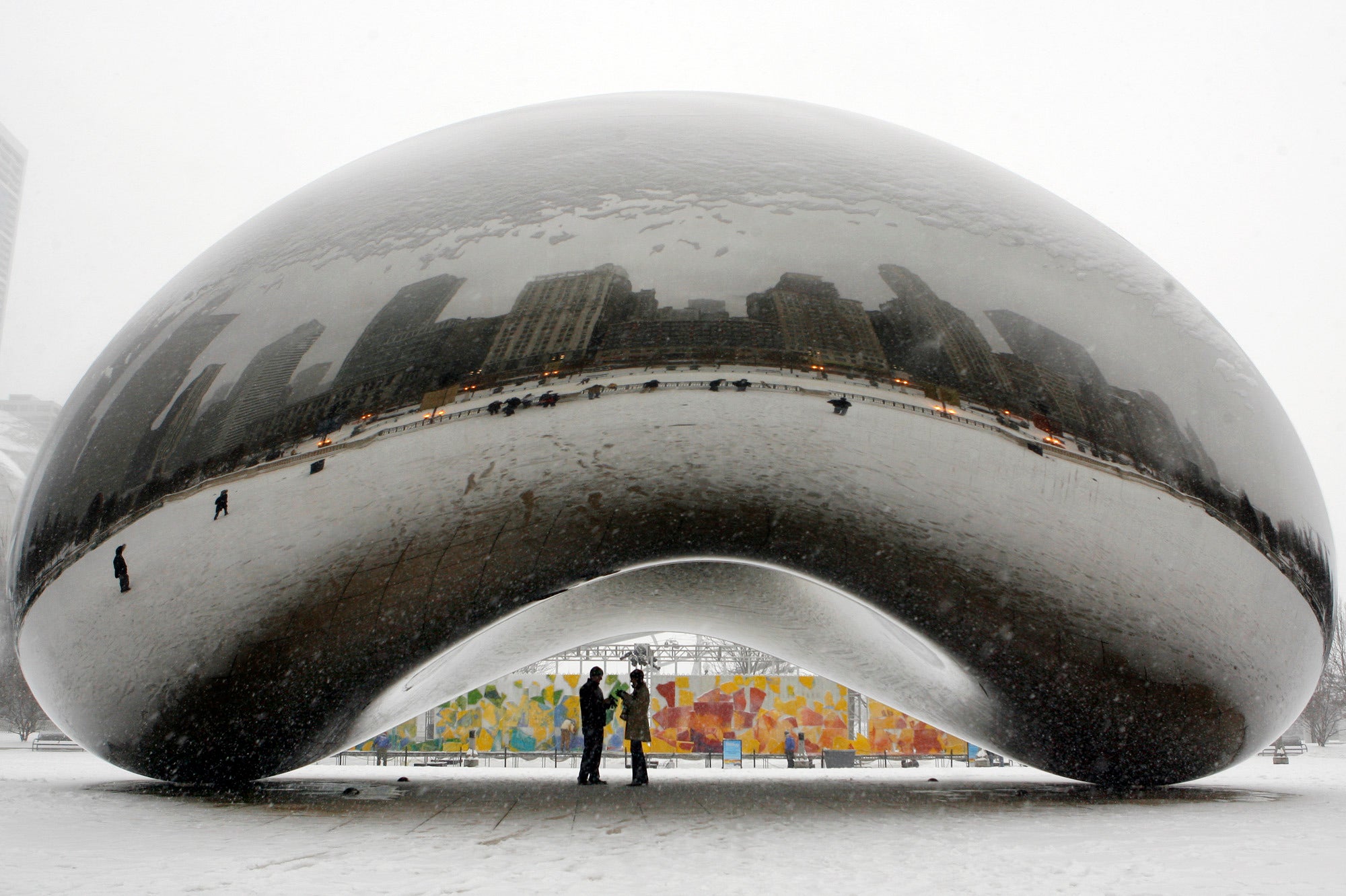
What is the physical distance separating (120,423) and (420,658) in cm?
205

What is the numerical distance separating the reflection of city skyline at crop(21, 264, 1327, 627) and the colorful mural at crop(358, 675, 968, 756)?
16492 millimetres

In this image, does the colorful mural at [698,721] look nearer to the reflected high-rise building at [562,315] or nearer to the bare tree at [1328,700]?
the reflected high-rise building at [562,315]

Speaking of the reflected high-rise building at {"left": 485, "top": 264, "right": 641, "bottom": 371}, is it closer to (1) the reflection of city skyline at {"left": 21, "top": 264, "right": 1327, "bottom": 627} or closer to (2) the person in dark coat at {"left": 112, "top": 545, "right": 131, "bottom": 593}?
(1) the reflection of city skyline at {"left": 21, "top": 264, "right": 1327, "bottom": 627}

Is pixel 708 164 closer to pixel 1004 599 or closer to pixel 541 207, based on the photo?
pixel 541 207

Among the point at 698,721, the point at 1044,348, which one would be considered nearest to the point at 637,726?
the point at 1044,348

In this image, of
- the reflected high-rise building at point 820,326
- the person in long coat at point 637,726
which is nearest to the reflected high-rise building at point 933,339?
the reflected high-rise building at point 820,326

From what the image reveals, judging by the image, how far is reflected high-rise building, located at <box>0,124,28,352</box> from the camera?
12175 cm

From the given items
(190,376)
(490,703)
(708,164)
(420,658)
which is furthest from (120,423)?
(490,703)

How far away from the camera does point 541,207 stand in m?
5.09

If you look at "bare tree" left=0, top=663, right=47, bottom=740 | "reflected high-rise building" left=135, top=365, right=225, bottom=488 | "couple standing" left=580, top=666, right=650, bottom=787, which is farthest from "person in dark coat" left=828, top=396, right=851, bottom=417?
"bare tree" left=0, top=663, right=47, bottom=740

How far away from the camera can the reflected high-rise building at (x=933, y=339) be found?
4.79 meters

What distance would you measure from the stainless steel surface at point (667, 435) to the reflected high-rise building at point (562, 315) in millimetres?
17

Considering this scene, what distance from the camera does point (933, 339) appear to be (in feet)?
15.9

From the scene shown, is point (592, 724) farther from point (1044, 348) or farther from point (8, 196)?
point (8, 196)
